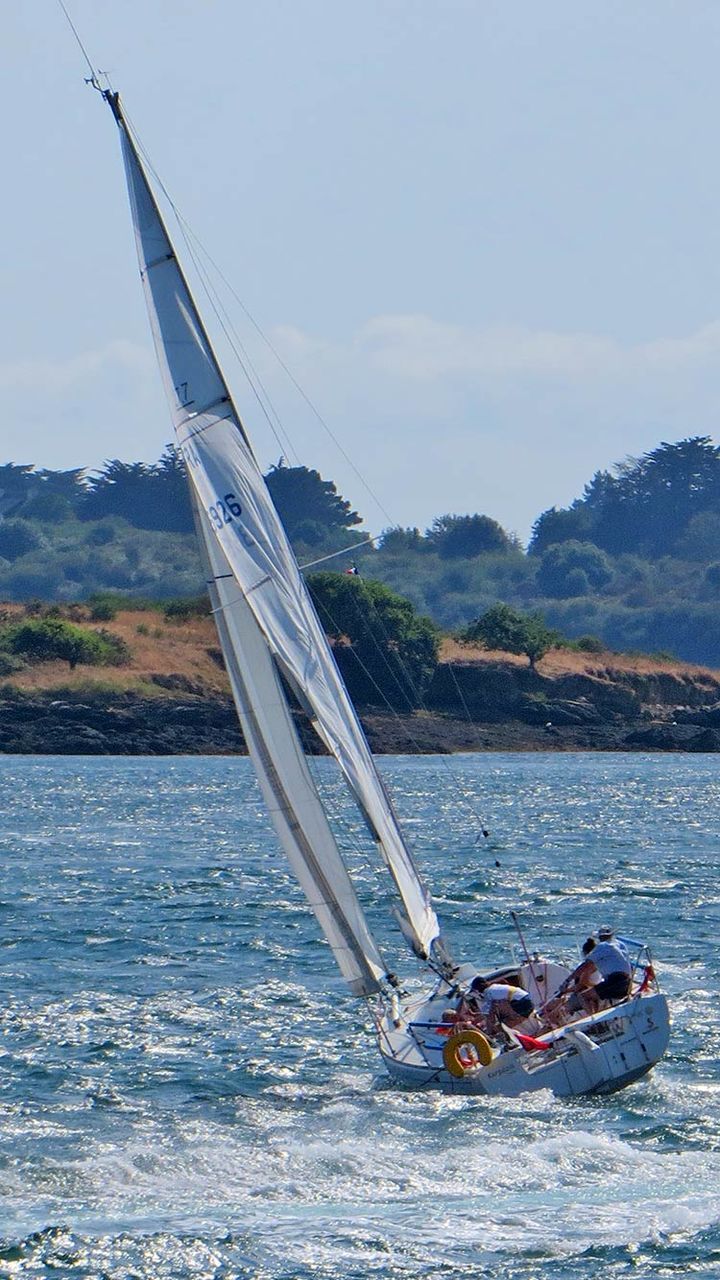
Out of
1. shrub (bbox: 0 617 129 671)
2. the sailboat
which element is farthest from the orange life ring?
shrub (bbox: 0 617 129 671)

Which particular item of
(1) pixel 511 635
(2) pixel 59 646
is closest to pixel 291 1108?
(2) pixel 59 646

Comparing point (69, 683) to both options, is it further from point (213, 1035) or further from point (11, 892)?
point (213, 1035)

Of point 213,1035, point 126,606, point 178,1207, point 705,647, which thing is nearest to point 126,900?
point 213,1035

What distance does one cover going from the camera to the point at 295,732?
2098 cm

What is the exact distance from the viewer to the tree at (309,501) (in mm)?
191250

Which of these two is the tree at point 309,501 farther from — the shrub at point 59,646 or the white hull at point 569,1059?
the white hull at point 569,1059

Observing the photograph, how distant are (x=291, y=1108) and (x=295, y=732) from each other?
3.99m

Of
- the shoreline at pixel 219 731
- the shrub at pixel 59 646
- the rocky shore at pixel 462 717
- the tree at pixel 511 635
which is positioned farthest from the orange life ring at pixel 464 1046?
the tree at pixel 511 635

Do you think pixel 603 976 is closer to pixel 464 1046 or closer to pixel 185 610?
pixel 464 1046

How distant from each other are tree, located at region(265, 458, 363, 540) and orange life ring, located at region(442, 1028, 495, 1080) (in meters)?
171

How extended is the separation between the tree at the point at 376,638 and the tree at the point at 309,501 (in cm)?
9404

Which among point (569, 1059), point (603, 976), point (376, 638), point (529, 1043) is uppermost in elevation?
point (376, 638)

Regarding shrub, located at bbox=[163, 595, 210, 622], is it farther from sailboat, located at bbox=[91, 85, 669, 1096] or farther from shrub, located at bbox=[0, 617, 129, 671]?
sailboat, located at bbox=[91, 85, 669, 1096]

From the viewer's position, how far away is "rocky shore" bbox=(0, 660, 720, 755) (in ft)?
276
